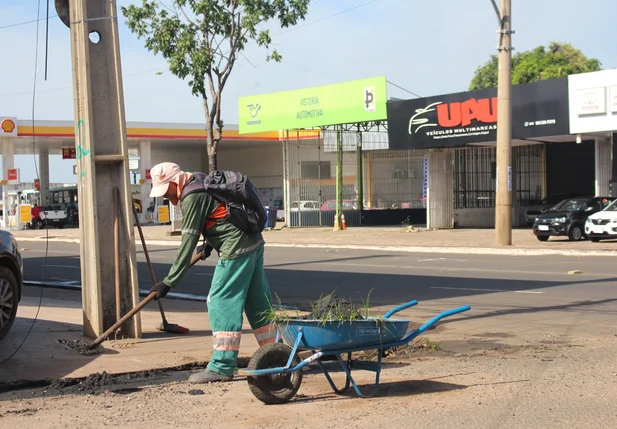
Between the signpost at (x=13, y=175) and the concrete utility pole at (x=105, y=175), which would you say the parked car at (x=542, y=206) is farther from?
the concrete utility pole at (x=105, y=175)

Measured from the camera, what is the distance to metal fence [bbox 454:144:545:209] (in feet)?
117

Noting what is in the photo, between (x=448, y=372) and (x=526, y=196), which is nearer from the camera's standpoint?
(x=448, y=372)

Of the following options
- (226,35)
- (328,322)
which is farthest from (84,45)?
(226,35)

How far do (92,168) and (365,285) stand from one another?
747cm

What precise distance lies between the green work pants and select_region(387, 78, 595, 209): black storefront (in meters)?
23.8

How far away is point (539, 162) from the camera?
36.8 m

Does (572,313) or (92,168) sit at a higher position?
(92,168)

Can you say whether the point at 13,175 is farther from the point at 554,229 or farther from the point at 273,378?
the point at 273,378

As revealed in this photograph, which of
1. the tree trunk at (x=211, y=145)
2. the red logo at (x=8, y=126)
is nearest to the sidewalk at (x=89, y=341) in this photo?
the tree trunk at (x=211, y=145)

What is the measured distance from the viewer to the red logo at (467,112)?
1183 inches

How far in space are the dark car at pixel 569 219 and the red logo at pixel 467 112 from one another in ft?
15.2

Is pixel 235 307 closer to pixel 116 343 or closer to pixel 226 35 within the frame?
pixel 116 343

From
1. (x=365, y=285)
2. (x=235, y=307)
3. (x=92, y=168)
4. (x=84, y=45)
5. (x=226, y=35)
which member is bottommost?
(x=365, y=285)

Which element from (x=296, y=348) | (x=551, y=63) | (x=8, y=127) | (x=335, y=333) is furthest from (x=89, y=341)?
(x=551, y=63)
